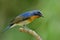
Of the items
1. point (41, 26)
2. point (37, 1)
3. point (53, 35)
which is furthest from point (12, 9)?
point (53, 35)

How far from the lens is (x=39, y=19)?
7.89ft

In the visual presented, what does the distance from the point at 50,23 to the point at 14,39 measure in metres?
0.49

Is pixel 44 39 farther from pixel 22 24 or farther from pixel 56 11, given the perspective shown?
pixel 22 24

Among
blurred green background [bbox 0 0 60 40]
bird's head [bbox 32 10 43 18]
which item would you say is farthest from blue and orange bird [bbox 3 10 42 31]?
blurred green background [bbox 0 0 60 40]

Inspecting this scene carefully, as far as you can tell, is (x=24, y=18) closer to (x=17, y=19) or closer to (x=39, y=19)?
(x=17, y=19)

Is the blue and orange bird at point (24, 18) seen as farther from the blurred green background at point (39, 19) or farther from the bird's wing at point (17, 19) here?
the blurred green background at point (39, 19)

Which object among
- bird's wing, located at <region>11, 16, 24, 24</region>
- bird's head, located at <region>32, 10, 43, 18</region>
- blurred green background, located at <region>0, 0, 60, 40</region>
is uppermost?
blurred green background, located at <region>0, 0, 60, 40</region>

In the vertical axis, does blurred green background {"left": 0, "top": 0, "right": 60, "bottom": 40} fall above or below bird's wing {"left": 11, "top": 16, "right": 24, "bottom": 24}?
above

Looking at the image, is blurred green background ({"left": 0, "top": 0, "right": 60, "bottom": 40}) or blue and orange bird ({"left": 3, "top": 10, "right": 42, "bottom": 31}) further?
blurred green background ({"left": 0, "top": 0, "right": 60, "bottom": 40})

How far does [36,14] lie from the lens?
1.61 metres

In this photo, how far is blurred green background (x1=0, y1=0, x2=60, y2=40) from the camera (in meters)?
2.28

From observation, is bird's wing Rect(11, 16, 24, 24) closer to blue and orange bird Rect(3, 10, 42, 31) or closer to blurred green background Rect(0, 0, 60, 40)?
blue and orange bird Rect(3, 10, 42, 31)

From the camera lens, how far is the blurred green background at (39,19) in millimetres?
2279

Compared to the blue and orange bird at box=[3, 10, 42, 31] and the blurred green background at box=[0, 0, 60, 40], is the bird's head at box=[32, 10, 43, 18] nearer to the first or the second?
the blue and orange bird at box=[3, 10, 42, 31]
